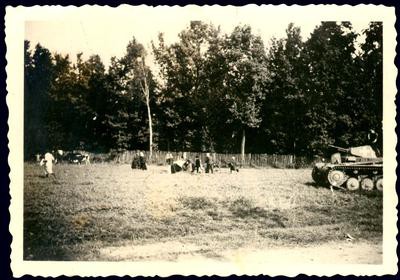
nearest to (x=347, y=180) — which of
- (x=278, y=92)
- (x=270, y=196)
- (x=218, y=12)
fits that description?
(x=270, y=196)

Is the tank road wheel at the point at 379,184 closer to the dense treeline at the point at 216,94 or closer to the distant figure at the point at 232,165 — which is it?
the dense treeline at the point at 216,94

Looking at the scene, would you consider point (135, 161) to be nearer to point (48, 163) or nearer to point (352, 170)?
point (48, 163)

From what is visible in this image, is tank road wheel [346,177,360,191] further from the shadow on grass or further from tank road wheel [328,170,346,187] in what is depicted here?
the shadow on grass

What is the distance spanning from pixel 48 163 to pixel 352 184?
8.09 metres

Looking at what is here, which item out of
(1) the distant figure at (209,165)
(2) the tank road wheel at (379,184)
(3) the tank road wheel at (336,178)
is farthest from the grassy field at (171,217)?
(1) the distant figure at (209,165)

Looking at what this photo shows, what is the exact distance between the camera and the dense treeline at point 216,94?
451 inches

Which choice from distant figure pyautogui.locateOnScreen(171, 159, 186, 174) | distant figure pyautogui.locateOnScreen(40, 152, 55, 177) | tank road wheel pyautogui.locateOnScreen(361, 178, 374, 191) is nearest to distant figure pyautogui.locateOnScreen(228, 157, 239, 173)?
distant figure pyautogui.locateOnScreen(171, 159, 186, 174)

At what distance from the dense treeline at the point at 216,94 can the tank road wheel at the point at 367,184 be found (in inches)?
41.5

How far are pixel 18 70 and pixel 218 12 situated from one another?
17.3 feet

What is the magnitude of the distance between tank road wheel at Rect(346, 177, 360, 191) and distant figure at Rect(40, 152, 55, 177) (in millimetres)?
7895

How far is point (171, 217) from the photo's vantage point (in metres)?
11.5

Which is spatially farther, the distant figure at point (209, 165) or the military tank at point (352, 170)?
the distant figure at point (209, 165)

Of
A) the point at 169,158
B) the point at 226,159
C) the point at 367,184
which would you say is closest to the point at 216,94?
the point at 226,159

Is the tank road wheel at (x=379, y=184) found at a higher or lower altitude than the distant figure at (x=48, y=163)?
lower
